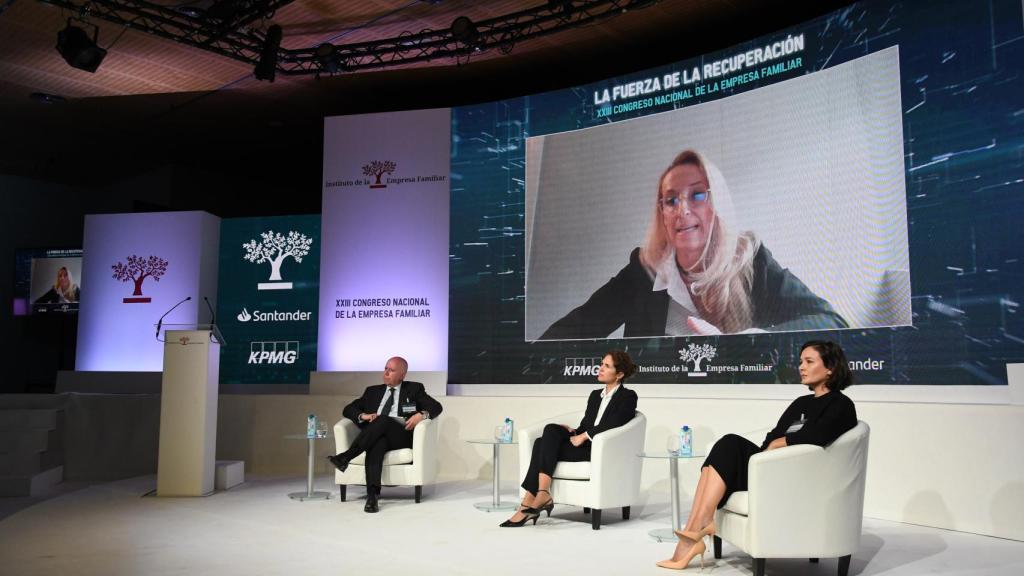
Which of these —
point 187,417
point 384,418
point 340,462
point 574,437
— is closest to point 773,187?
point 574,437

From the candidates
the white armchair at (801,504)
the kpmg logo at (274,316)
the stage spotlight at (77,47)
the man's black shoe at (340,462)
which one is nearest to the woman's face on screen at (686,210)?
the man's black shoe at (340,462)

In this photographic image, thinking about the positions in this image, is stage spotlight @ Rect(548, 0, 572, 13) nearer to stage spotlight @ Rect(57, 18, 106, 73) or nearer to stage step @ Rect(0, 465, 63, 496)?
stage spotlight @ Rect(57, 18, 106, 73)

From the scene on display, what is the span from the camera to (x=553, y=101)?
7602mm

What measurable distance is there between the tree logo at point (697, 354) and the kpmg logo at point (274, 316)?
4175 mm

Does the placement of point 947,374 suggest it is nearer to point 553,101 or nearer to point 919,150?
point 919,150

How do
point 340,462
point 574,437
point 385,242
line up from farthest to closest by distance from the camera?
point 385,242 → point 340,462 → point 574,437

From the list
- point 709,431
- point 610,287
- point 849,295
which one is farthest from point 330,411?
point 849,295

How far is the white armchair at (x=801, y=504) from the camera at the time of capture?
11.0 feet

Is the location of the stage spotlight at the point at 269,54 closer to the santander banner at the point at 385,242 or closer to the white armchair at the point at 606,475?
the santander banner at the point at 385,242

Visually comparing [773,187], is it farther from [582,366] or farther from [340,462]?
[340,462]

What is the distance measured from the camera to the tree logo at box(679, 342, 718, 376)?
650 centimetres

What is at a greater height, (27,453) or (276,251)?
(276,251)

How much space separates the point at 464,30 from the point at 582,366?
3057 millimetres

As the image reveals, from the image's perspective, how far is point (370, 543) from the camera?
4164 millimetres
